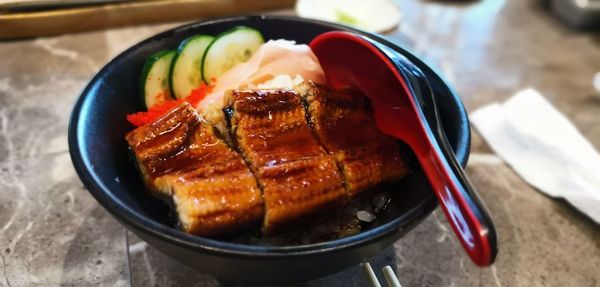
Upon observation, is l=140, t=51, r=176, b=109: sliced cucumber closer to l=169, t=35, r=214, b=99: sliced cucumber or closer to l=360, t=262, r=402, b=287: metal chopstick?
l=169, t=35, r=214, b=99: sliced cucumber

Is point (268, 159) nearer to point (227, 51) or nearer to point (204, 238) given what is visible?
point (204, 238)

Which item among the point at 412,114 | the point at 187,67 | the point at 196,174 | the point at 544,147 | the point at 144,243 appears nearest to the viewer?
the point at 196,174

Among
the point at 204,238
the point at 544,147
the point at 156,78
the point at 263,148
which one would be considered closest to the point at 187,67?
the point at 156,78

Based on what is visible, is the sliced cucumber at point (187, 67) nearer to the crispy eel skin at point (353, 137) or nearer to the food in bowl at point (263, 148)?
the food in bowl at point (263, 148)

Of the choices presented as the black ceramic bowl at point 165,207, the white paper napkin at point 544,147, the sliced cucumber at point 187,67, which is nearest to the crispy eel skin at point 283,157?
the black ceramic bowl at point 165,207

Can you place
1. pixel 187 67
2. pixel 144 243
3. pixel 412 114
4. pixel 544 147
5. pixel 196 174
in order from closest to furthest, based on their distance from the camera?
pixel 196 174 → pixel 412 114 → pixel 144 243 → pixel 187 67 → pixel 544 147

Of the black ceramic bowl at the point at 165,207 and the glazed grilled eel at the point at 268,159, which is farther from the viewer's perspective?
the glazed grilled eel at the point at 268,159

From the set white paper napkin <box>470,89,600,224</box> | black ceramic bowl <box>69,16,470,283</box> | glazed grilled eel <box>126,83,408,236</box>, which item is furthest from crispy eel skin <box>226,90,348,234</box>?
white paper napkin <box>470,89,600,224</box>

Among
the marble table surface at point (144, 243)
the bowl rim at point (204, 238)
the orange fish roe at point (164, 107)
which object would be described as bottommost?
the marble table surface at point (144, 243)
